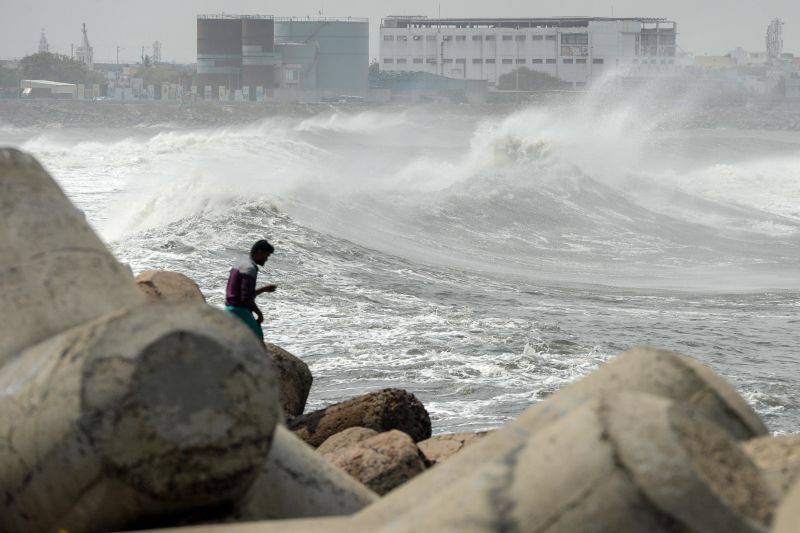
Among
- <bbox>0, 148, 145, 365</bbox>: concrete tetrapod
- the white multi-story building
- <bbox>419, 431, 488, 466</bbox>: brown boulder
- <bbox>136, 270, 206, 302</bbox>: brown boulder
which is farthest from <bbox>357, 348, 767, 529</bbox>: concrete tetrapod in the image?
the white multi-story building

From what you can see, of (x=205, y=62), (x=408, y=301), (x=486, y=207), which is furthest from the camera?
(x=205, y=62)

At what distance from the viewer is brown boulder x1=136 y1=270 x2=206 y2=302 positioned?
7.23m

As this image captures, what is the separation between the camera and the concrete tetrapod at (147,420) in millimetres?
3256

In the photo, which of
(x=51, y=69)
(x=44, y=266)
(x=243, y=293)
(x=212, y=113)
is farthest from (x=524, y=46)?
(x=44, y=266)

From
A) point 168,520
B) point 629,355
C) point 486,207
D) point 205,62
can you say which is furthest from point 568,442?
point 205,62

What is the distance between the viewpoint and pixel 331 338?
1320cm

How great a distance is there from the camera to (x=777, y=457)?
3291 mm

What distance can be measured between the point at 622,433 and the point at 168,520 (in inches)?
51.5

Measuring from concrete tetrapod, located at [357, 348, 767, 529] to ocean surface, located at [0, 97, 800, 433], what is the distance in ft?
20.7

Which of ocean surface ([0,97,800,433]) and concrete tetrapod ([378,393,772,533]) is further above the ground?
concrete tetrapod ([378,393,772,533])

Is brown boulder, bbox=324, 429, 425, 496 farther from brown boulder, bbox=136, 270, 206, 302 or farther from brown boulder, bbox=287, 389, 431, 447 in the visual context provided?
brown boulder, bbox=136, 270, 206, 302

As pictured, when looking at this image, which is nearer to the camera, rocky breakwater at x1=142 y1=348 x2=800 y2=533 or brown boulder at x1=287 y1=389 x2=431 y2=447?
rocky breakwater at x1=142 y1=348 x2=800 y2=533

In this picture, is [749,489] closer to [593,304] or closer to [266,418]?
[266,418]

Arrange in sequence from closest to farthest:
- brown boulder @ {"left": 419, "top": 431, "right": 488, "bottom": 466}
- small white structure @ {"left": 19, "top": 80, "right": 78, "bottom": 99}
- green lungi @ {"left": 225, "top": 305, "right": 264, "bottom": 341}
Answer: brown boulder @ {"left": 419, "top": 431, "right": 488, "bottom": 466}, green lungi @ {"left": 225, "top": 305, "right": 264, "bottom": 341}, small white structure @ {"left": 19, "top": 80, "right": 78, "bottom": 99}
